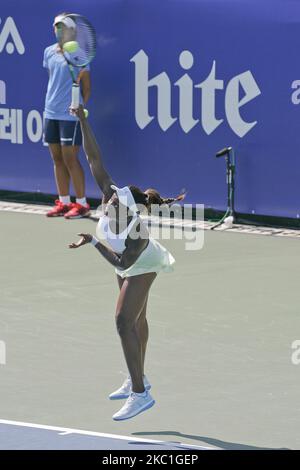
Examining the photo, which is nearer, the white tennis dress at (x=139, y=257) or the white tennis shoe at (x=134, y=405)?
the white tennis shoe at (x=134, y=405)

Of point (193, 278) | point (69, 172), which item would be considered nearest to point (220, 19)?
point (69, 172)

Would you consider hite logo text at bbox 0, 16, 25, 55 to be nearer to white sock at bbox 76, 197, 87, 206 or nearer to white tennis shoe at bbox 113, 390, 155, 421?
white sock at bbox 76, 197, 87, 206

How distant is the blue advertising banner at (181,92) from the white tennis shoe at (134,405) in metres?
7.18

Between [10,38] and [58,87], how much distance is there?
1542 mm

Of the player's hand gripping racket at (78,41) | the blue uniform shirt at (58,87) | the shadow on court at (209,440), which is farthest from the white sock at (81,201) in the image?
the shadow on court at (209,440)

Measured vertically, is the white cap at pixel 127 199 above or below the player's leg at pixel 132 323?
above

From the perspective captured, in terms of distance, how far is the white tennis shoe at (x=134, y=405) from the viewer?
9.54m

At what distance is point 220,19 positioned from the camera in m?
16.7

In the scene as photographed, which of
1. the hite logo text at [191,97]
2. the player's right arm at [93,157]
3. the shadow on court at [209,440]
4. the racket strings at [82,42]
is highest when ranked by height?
the racket strings at [82,42]

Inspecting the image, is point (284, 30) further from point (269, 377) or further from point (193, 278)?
point (269, 377)

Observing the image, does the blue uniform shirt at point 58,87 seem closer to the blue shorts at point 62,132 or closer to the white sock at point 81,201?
the blue shorts at point 62,132

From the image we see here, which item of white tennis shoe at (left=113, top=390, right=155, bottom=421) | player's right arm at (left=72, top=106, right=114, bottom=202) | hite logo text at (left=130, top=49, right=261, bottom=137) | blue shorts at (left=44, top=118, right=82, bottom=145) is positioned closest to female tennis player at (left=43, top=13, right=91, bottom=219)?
blue shorts at (left=44, top=118, right=82, bottom=145)

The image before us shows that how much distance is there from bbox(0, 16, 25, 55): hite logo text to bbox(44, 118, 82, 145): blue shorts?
1349 millimetres

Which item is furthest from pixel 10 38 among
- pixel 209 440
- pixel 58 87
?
pixel 209 440
